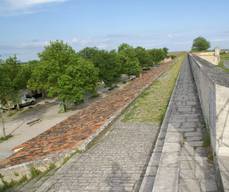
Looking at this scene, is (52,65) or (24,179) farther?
(52,65)

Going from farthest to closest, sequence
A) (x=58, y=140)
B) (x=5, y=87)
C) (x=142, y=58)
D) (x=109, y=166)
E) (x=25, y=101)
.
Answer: (x=142, y=58) → (x=25, y=101) → (x=5, y=87) → (x=58, y=140) → (x=109, y=166)

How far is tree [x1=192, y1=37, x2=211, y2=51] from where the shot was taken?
133m

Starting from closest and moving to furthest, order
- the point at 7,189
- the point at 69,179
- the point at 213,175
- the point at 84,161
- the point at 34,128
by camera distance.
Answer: the point at 213,175
the point at 69,179
the point at 7,189
the point at 84,161
the point at 34,128

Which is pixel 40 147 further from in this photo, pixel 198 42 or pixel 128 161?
pixel 198 42

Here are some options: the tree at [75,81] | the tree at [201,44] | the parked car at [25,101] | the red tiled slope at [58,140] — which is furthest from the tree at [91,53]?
the tree at [201,44]

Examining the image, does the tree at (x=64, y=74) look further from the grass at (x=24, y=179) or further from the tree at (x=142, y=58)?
the tree at (x=142, y=58)

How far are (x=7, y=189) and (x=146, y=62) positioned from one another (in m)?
63.9

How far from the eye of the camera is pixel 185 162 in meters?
5.17

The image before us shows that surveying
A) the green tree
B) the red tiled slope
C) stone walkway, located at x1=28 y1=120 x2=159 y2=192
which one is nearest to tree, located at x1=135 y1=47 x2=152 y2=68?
the green tree

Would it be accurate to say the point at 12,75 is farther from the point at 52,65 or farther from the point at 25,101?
the point at 25,101

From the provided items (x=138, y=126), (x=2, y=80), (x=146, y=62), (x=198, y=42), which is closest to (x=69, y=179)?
(x=138, y=126)

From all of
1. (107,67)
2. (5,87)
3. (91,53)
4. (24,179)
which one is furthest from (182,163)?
(91,53)

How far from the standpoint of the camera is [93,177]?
5.59 metres

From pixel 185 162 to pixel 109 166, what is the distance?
5.28 feet
